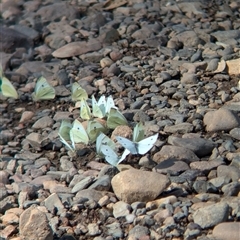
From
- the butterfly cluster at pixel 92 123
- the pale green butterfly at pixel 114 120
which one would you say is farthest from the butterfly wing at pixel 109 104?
the pale green butterfly at pixel 114 120

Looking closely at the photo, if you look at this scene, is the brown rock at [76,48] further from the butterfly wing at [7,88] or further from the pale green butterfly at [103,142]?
the pale green butterfly at [103,142]

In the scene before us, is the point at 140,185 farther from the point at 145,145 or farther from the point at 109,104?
the point at 109,104

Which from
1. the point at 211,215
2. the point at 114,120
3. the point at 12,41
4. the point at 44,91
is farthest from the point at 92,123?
the point at 12,41

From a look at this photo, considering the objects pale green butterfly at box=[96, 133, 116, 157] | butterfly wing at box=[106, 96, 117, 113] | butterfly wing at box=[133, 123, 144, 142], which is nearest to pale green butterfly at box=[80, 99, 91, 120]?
butterfly wing at box=[106, 96, 117, 113]

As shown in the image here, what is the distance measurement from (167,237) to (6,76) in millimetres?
2525

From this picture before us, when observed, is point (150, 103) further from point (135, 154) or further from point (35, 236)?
point (35, 236)

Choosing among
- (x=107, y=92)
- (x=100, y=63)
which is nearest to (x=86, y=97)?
(x=107, y=92)

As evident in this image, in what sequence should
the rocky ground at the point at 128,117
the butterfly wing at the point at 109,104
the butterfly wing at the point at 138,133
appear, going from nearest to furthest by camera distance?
1. the rocky ground at the point at 128,117
2. the butterfly wing at the point at 138,133
3. the butterfly wing at the point at 109,104

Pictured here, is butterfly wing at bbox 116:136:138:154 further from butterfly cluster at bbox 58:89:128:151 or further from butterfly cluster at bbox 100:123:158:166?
butterfly cluster at bbox 58:89:128:151

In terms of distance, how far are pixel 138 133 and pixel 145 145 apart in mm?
121

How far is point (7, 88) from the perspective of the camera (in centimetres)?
511

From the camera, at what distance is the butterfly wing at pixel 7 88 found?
199 inches

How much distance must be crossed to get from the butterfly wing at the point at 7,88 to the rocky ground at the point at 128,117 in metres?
0.10

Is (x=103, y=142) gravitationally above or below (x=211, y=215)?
below
